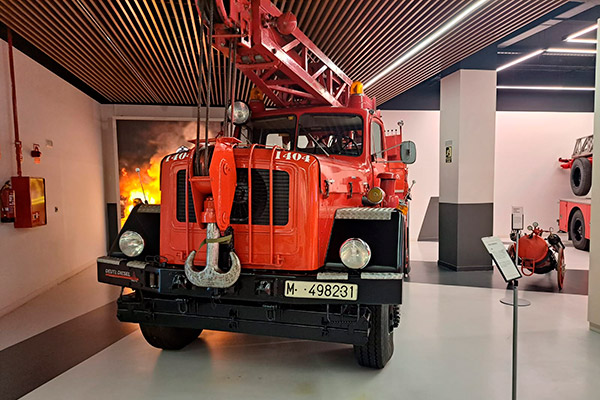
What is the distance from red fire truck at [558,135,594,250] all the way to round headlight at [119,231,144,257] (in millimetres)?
8390

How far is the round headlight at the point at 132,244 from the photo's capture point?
2775 millimetres

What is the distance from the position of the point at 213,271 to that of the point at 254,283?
264 mm

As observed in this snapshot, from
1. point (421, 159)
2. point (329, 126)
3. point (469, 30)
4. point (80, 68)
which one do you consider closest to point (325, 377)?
point (329, 126)

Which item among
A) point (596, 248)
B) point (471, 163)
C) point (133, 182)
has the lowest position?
point (596, 248)

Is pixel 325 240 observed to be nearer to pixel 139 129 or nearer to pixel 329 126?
pixel 329 126

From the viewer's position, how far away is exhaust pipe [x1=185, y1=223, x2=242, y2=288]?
7.66 ft

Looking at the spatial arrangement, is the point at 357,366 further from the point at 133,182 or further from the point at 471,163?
the point at 133,182

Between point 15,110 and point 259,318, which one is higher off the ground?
point 15,110

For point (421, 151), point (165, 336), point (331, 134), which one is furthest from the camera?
point (421, 151)

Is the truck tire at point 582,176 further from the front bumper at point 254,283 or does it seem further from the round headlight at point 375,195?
the front bumper at point 254,283

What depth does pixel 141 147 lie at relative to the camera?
776cm

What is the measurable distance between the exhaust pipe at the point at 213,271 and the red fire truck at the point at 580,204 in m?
8.04

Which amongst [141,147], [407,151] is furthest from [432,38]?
[141,147]

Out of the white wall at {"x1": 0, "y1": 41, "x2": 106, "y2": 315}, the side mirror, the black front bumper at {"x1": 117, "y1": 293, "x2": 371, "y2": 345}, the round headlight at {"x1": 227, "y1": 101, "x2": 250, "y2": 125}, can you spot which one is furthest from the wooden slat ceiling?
the black front bumper at {"x1": 117, "y1": 293, "x2": 371, "y2": 345}
